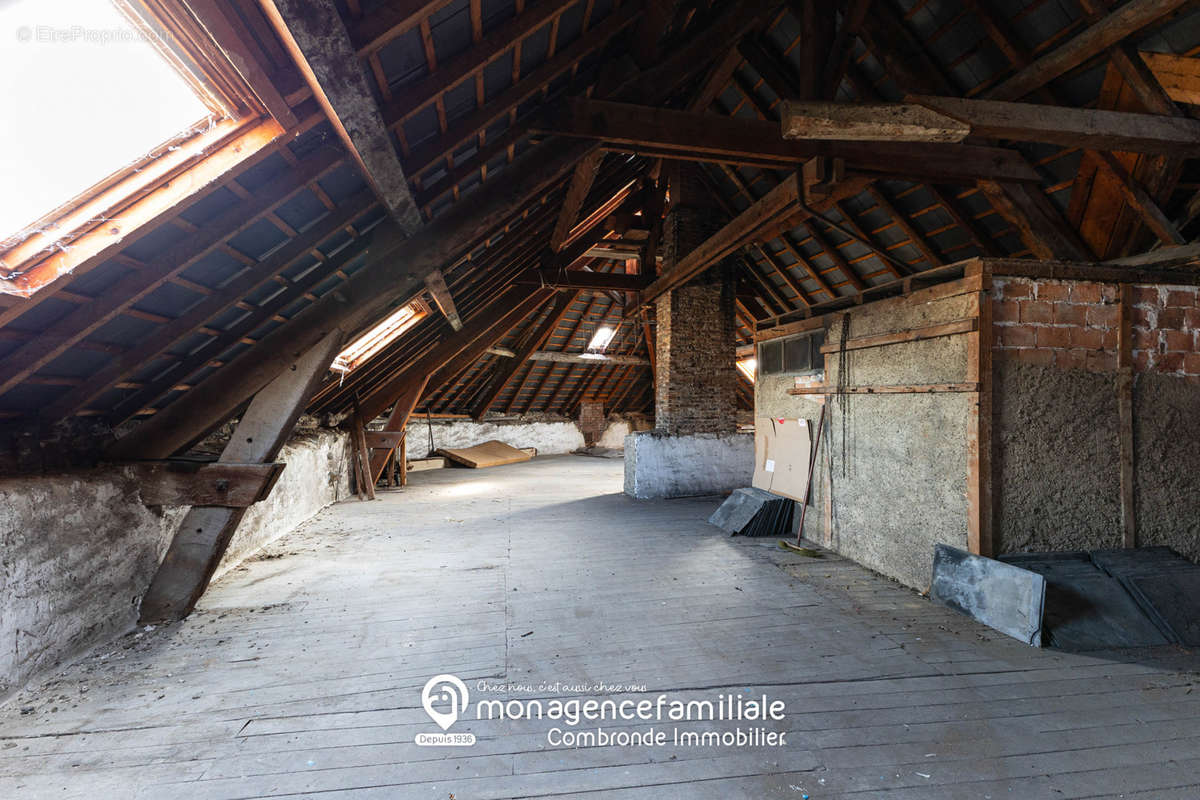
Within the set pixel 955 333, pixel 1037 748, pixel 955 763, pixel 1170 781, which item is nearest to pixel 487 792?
pixel 955 763

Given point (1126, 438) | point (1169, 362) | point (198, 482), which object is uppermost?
point (1169, 362)

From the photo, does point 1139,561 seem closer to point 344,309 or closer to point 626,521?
point 626,521

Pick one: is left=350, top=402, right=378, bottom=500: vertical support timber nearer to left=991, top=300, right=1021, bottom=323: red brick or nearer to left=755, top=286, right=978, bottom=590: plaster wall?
left=755, top=286, right=978, bottom=590: plaster wall

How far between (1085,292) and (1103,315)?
0.22m

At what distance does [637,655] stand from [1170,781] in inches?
88.5

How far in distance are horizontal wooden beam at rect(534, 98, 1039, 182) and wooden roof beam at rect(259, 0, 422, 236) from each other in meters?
1.75

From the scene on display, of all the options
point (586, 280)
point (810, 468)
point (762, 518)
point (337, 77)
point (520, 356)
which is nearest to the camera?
point (337, 77)

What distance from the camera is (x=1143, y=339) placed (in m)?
3.85

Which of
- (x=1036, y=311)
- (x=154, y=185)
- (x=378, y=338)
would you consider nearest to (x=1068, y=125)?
(x=1036, y=311)

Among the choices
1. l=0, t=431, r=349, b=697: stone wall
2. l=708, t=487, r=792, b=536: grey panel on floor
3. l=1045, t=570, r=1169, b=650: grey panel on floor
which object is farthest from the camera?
l=708, t=487, r=792, b=536: grey panel on floor

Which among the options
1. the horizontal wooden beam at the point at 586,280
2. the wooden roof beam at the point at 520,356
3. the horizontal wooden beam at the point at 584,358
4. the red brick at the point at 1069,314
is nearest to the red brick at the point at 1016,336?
the red brick at the point at 1069,314

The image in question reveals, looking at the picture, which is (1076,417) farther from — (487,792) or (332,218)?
(332,218)

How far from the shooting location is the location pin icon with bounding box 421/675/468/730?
8.22 ft

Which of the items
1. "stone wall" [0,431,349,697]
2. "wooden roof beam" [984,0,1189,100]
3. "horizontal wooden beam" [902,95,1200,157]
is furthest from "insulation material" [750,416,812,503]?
"stone wall" [0,431,349,697]
